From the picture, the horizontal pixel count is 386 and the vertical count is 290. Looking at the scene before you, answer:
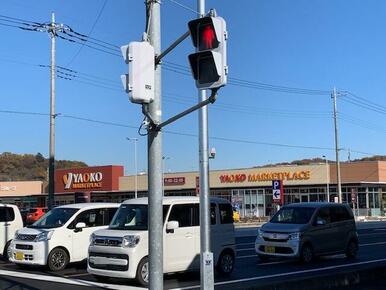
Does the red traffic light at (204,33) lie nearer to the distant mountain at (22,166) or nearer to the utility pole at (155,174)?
the utility pole at (155,174)

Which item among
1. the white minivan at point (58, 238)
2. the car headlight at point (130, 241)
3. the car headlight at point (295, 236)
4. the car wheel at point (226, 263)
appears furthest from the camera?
the car headlight at point (295, 236)

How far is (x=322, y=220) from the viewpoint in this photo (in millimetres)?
19125

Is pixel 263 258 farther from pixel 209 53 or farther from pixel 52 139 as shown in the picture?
pixel 52 139

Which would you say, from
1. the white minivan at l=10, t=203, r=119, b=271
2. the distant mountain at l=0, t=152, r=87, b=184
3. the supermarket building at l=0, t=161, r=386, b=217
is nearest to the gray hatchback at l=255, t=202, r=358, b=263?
the white minivan at l=10, t=203, r=119, b=271

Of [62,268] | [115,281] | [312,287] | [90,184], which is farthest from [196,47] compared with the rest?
[90,184]

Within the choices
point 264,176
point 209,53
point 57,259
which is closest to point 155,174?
point 209,53

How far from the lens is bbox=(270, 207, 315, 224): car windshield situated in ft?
62.4

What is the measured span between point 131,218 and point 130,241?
3.50 feet

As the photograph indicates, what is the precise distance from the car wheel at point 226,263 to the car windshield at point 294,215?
406cm

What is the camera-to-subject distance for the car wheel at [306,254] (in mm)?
18203

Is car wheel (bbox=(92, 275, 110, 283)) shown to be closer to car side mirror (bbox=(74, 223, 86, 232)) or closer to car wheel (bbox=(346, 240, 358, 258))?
car side mirror (bbox=(74, 223, 86, 232))

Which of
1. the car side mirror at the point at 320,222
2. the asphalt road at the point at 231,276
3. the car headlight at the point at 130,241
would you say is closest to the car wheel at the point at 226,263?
the asphalt road at the point at 231,276

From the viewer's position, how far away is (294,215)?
63.6 ft

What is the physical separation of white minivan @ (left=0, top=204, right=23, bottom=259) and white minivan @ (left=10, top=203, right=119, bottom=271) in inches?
123
